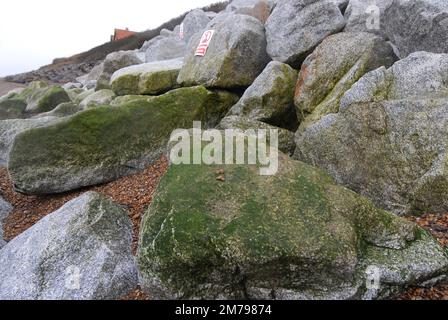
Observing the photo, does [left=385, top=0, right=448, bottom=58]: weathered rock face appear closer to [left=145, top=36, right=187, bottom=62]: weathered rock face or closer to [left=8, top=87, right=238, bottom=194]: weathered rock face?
[left=8, top=87, right=238, bottom=194]: weathered rock face

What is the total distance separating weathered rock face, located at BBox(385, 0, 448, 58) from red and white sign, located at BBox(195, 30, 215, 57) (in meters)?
5.04

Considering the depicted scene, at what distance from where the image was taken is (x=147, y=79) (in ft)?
41.7

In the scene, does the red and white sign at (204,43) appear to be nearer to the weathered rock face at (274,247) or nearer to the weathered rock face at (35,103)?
the weathered rock face at (274,247)

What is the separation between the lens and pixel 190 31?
68.3 ft

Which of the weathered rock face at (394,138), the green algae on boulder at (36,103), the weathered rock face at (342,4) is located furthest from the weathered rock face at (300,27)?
the green algae on boulder at (36,103)

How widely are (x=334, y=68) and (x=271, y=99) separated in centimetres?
158

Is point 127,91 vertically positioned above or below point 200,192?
below

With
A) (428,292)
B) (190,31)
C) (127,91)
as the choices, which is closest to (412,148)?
(428,292)

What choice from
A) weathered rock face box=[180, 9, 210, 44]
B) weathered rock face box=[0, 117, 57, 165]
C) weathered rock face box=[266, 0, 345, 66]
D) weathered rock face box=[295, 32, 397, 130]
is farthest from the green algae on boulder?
weathered rock face box=[295, 32, 397, 130]

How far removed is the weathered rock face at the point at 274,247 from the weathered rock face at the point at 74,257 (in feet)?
2.59

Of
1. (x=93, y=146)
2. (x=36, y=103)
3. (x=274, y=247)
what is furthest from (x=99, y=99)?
(x=274, y=247)

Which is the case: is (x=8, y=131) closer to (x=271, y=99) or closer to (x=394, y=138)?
(x=271, y=99)
